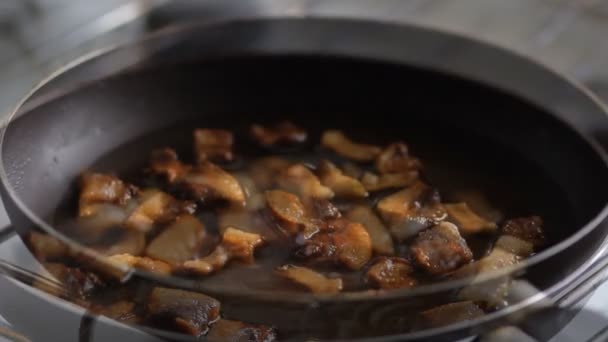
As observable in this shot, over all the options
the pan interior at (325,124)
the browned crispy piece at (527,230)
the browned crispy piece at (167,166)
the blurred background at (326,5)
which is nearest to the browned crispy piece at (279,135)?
the pan interior at (325,124)

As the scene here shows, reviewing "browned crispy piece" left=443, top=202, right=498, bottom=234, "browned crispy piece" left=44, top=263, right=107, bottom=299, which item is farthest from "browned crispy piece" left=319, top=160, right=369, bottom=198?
"browned crispy piece" left=44, top=263, right=107, bottom=299

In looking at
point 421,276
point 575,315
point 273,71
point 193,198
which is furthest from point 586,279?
point 273,71

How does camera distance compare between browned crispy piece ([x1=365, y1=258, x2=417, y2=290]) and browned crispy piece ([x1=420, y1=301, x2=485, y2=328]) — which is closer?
browned crispy piece ([x1=420, y1=301, x2=485, y2=328])

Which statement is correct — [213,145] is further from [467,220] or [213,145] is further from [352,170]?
[467,220]

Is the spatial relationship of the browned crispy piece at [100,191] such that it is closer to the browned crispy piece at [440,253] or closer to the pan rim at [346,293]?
the pan rim at [346,293]

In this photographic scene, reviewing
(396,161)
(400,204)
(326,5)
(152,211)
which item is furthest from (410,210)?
(326,5)

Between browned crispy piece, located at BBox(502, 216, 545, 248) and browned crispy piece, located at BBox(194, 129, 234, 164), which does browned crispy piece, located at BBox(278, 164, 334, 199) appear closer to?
browned crispy piece, located at BBox(194, 129, 234, 164)
